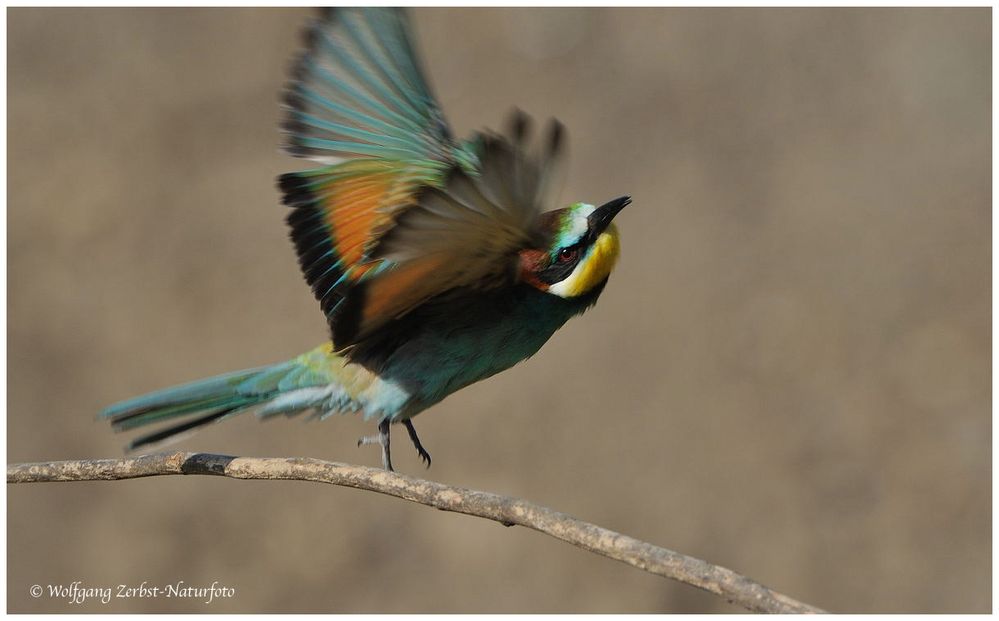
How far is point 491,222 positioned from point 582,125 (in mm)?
4826

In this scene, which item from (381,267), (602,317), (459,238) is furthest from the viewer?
(602,317)

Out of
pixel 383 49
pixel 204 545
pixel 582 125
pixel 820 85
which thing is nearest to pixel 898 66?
pixel 820 85

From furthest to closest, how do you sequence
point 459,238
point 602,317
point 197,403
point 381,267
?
point 602,317 → point 197,403 → point 381,267 → point 459,238

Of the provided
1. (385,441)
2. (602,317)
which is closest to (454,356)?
(385,441)

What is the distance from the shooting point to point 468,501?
1858mm

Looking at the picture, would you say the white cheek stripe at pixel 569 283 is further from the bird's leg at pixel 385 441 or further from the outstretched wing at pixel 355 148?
the bird's leg at pixel 385 441

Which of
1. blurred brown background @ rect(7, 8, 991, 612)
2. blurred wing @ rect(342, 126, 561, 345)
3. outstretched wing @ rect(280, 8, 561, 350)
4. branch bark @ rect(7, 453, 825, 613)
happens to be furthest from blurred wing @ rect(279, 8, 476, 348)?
blurred brown background @ rect(7, 8, 991, 612)

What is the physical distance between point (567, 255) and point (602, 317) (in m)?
3.97

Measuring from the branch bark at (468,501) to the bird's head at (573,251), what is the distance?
1.62ft

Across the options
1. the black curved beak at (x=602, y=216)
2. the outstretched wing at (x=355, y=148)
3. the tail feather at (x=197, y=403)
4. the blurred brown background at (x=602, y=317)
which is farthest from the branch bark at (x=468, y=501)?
the blurred brown background at (x=602, y=317)

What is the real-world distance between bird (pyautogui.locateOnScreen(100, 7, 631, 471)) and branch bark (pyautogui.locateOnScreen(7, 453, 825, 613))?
0.35 m

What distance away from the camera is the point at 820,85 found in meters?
6.63

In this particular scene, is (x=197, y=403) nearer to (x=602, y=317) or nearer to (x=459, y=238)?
(x=459, y=238)

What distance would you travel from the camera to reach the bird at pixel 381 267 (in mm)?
2229
